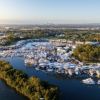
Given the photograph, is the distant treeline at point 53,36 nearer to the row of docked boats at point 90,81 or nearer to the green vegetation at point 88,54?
the green vegetation at point 88,54

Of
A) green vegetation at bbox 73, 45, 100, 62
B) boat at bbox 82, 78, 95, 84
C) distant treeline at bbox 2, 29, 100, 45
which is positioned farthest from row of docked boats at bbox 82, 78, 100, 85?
distant treeline at bbox 2, 29, 100, 45

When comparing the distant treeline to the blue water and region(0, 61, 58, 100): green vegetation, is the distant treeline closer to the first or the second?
the blue water

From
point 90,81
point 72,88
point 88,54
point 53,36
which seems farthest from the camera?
point 53,36

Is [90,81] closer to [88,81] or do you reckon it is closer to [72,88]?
[88,81]

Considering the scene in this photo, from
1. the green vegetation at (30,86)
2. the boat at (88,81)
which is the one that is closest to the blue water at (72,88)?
the boat at (88,81)

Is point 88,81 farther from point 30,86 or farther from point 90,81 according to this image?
point 30,86

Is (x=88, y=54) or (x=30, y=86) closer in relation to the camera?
(x=30, y=86)

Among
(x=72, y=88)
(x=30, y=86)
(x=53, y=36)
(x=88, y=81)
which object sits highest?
(x=30, y=86)

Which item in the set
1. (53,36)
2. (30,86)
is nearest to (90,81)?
(30,86)

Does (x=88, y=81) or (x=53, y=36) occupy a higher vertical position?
(x=53, y=36)

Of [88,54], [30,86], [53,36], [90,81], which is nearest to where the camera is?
[30,86]

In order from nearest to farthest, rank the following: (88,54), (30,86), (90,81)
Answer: (30,86)
(90,81)
(88,54)
